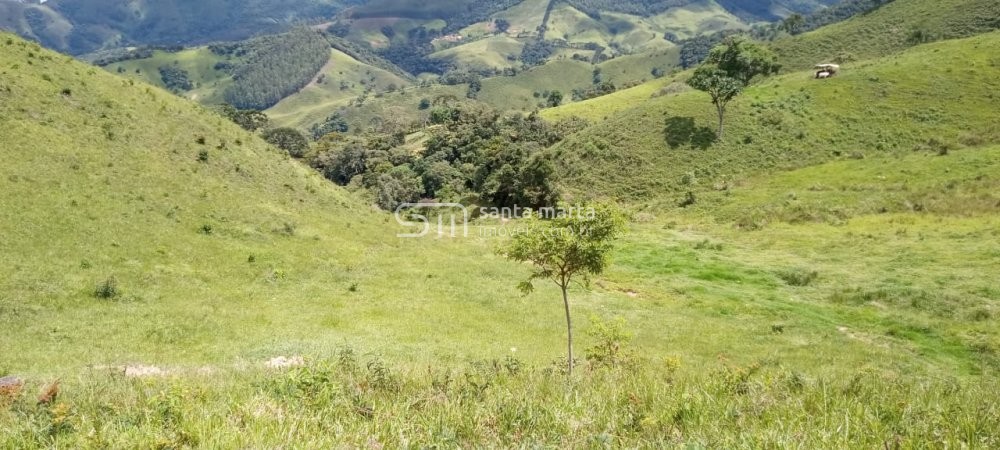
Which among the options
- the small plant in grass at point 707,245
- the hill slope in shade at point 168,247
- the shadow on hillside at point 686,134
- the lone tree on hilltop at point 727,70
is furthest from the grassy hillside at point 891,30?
the hill slope in shade at point 168,247

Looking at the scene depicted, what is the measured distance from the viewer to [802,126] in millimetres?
65125

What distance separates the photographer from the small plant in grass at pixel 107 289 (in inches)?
795

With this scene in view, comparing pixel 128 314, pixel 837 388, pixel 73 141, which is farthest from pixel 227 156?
pixel 837 388

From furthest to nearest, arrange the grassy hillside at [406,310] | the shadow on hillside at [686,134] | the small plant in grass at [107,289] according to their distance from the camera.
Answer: the shadow on hillside at [686,134]
the small plant in grass at [107,289]
the grassy hillside at [406,310]

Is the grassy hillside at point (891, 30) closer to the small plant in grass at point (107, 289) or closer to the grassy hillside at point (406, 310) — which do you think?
the grassy hillside at point (406, 310)

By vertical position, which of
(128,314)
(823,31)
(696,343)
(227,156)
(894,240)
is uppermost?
(823,31)

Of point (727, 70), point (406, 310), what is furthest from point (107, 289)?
point (727, 70)

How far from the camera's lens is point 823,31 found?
10775cm

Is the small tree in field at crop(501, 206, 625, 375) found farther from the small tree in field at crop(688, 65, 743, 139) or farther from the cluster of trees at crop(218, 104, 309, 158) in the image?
the cluster of trees at crop(218, 104, 309, 158)

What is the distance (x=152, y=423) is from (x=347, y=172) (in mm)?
102969

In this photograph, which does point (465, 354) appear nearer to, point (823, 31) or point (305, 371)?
point (305, 371)

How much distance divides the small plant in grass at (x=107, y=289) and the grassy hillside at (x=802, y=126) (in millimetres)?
52270

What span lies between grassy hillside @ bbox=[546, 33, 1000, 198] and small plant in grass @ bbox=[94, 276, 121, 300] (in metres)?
52.3

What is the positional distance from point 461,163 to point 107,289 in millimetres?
72803
